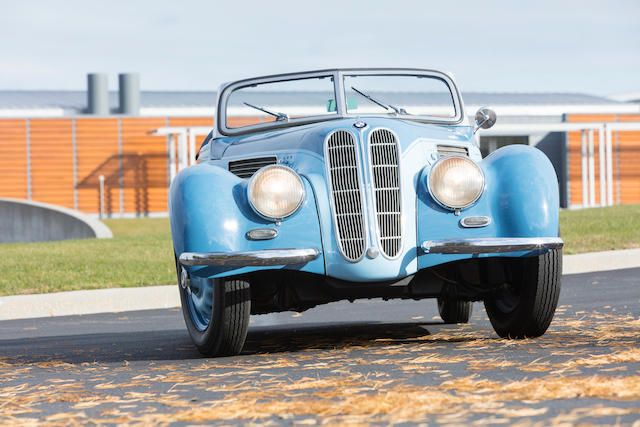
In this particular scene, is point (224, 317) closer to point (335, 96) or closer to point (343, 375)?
point (343, 375)

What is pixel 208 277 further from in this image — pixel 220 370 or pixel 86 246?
pixel 86 246

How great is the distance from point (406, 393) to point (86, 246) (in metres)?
12.7

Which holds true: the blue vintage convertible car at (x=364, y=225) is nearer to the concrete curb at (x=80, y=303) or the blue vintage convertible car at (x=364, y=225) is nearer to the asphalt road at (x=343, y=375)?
the asphalt road at (x=343, y=375)

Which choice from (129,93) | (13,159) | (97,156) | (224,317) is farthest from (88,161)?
(224,317)

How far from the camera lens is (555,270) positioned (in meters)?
5.82

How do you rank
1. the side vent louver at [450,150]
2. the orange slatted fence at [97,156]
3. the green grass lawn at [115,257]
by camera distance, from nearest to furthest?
1. the side vent louver at [450,150]
2. the green grass lawn at [115,257]
3. the orange slatted fence at [97,156]

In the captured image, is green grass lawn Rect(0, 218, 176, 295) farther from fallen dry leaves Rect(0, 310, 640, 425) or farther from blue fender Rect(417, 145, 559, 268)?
blue fender Rect(417, 145, 559, 268)

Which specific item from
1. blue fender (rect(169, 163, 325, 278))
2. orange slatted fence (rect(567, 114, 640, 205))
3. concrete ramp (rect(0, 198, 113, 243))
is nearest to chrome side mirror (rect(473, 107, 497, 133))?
blue fender (rect(169, 163, 325, 278))

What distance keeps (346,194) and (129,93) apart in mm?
40670

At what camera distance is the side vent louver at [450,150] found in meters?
6.07

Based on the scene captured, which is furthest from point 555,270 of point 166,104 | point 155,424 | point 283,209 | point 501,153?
point 166,104

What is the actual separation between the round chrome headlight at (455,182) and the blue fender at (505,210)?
2.0 inches

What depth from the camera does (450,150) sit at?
6.18m

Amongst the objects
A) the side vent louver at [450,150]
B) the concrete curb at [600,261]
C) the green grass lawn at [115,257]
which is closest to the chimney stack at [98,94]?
the green grass lawn at [115,257]
